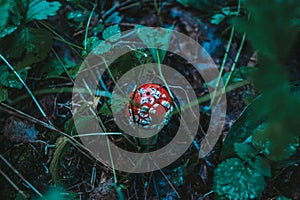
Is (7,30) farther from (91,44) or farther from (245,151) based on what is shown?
(245,151)

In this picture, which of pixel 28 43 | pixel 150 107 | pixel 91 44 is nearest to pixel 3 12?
pixel 91 44

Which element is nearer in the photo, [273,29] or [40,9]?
[273,29]

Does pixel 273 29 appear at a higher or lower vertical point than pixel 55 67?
higher

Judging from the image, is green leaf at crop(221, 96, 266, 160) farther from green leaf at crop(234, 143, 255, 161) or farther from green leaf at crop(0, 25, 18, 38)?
green leaf at crop(0, 25, 18, 38)

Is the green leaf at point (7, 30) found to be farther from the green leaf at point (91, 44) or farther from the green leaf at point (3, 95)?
the green leaf at point (91, 44)

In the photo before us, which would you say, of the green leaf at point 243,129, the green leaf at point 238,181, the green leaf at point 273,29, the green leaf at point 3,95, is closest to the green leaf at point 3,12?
the green leaf at point 3,95

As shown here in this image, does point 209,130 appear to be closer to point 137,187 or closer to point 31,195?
point 137,187
